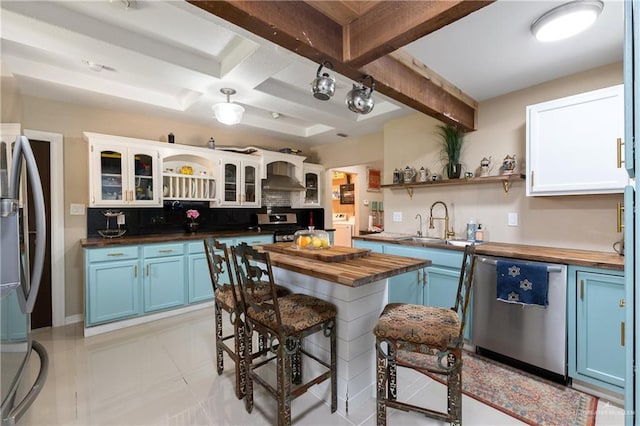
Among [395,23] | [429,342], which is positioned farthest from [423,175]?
[429,342]

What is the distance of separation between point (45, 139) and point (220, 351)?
2.96m

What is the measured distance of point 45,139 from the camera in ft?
9.96

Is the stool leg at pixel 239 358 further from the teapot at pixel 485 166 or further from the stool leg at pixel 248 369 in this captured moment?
the teapot at pixel 485 166

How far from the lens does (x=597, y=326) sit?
1895 mm

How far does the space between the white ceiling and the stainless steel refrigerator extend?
2.30 feet

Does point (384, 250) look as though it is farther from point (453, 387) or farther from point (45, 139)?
point (45, 139)

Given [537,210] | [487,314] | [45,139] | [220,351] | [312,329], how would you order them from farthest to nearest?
[45,139] → [537,210] → [487,314] → [220,351] → [312,329]

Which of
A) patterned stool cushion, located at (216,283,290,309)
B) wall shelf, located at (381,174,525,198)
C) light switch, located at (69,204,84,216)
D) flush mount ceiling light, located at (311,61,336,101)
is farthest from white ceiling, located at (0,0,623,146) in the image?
patterned stool cushion, located at (216,283,290,309)

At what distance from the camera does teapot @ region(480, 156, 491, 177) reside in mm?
2900

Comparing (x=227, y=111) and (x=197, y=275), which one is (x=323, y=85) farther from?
(x=197, y=275)

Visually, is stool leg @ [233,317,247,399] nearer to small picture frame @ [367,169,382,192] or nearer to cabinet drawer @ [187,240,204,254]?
cabinet drawer @ [187,240,204,254]

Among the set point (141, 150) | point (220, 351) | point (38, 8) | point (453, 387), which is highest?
point (38, 8)

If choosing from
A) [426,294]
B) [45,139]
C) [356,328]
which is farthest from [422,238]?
[45,139]

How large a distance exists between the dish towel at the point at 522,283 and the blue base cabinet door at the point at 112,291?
349 centimetres
